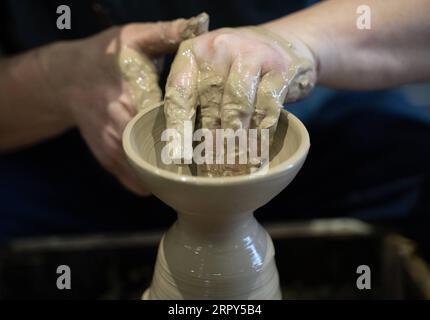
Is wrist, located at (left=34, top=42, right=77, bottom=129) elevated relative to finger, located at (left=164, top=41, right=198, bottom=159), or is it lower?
lower

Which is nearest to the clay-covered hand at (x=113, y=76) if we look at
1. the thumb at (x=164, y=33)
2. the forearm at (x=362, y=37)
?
the thumb at (x=164, y=33)

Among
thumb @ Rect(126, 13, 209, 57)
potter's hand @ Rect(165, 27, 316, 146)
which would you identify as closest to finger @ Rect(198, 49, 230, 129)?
potter's hand @ Rect(165, 27, 316, 146)

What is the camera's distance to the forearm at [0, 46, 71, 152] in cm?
127

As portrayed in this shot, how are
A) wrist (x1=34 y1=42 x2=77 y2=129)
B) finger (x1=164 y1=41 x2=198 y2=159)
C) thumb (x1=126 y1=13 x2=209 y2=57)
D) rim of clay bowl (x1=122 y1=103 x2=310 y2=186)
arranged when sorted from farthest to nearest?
1. wrist (x1=34 y1=42 x2=77 y2=129)
2. thumb (x1=126 y1=13 x2=209 y2=57)
3. finger (x1=164 y1=41 x2=198 y2=159)
4. rim of clay bowl (x1=122 y1=103 x2=310 y2=186)

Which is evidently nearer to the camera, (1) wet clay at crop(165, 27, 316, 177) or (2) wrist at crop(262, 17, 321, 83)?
(1) wet clay at crop(165, 27, 316, 177)

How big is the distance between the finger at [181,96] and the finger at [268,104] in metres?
0.10

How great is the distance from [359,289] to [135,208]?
0.66 metres

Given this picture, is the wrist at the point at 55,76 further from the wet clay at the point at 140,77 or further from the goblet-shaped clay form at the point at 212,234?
the goblet-shaped clay form at the point at 212,234

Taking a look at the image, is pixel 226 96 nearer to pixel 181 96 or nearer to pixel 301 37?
pixel 181 96

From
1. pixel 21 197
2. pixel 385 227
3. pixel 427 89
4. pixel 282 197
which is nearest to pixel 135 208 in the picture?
pixel 21 197

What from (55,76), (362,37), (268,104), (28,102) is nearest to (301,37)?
(362,37)

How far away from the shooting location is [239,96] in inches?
32.7

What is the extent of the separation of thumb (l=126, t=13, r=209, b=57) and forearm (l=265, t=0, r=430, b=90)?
0.48 ft

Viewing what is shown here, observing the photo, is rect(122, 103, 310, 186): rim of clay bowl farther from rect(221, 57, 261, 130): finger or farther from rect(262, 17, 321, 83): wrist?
rect(262, 17, 321, 83): wrist
